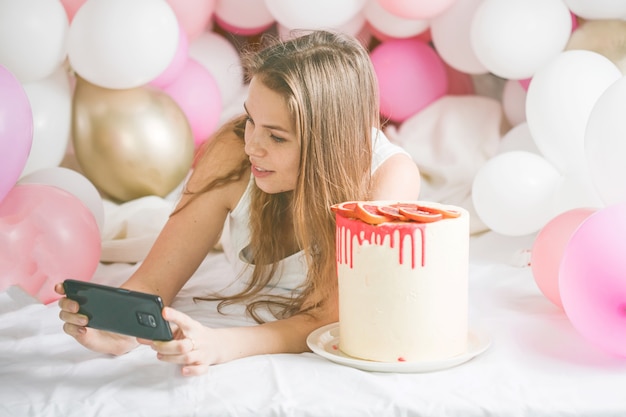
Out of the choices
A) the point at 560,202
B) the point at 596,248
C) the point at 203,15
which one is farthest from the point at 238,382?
the point at 203,15

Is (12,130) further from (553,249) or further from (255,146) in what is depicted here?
(553,249)

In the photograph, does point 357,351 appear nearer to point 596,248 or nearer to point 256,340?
point 256,340

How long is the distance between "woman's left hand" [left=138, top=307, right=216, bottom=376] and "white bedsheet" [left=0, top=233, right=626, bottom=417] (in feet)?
0.08

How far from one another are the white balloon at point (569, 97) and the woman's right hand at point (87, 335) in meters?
1.05

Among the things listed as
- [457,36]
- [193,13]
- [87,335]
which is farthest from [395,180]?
[193,13]

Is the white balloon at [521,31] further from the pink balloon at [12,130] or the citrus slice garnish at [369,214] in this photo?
the pink balloon at [12,130]

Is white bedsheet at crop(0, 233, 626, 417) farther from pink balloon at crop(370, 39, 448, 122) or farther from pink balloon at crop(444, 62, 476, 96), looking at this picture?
pink balloon at crop(444, 62, 476, 96)

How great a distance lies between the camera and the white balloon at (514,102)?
2.69 metres

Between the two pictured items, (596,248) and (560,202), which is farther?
(560,202)

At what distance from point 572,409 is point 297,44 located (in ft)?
2.61

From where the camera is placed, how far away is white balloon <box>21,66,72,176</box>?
223cm

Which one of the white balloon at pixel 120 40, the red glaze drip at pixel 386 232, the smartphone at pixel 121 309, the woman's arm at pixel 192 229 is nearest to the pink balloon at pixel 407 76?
the white balloon at pixel 120 40

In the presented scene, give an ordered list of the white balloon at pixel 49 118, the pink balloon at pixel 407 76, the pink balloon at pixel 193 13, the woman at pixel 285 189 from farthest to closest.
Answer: the pink balloon at pixel 407 76 → the pink balloon at pixel 193 13 → the white balloon at pixel 49 118 → the woman at pixel 285 189

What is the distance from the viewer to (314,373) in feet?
4.80
